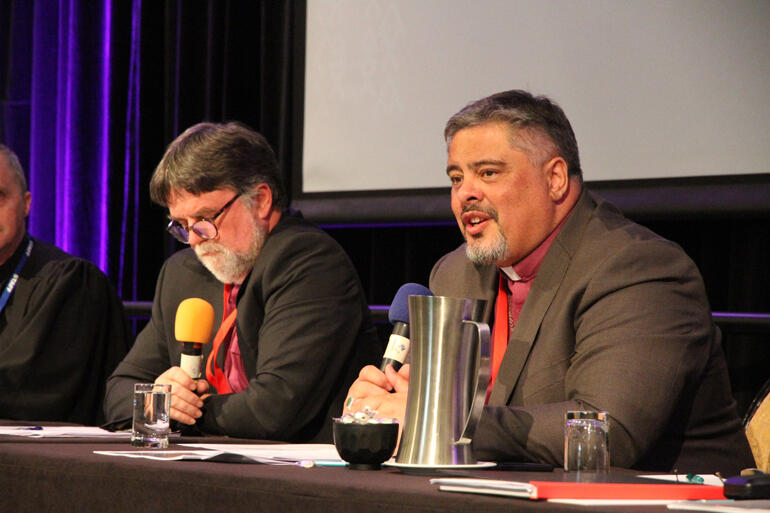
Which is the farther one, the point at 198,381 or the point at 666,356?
the point at 198,381

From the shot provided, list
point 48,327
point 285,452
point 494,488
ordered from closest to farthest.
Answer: point 494,488 → point 285,452 → point 48,327

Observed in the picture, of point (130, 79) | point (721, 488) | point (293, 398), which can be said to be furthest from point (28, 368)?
point (721, 488)

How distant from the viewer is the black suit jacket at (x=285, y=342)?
2855 mm

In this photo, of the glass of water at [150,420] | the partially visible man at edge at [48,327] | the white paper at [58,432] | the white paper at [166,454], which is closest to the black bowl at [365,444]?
the white paper at [166,454]

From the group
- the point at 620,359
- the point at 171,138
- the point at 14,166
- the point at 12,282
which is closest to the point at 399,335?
the point at 620,359

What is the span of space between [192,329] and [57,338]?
1.71 m

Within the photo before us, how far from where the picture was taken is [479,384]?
1704 mm

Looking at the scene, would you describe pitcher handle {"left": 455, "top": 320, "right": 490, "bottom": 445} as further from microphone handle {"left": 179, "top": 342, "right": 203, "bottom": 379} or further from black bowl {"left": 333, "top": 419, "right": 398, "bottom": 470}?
microphone handle {"left": 179, "top": 342, "right": 203, "bottom": 379}

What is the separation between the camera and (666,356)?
7.23 ft

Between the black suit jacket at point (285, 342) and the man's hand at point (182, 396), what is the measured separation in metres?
0.10

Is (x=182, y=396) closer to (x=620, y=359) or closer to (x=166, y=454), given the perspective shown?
(x=166, y=454)

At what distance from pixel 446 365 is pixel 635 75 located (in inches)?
85.2

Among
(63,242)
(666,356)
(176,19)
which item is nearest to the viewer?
(666,356)

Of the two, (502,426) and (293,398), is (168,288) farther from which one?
(502,426)
